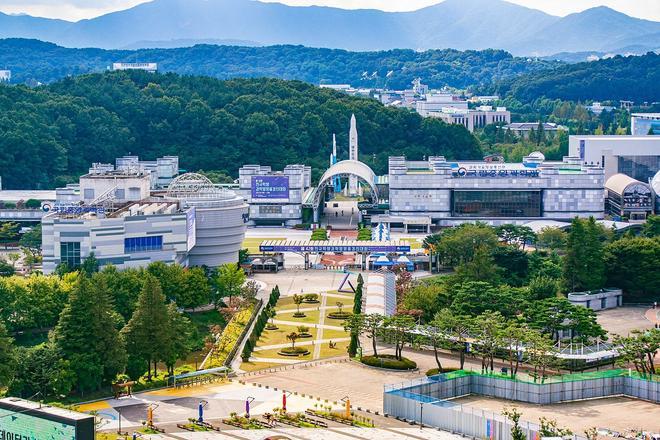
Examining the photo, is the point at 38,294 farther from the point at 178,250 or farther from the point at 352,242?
the point at 352,242

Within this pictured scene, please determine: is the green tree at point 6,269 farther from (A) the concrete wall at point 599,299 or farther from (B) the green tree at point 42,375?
(A) the concrete wall at point 599,299

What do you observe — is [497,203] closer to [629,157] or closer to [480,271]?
[629,157]

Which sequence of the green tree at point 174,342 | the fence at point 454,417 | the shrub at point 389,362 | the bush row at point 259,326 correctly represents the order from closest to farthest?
1. the fence at point 454,417
2. the green tree at point 174,342
3. the shrub at point 389,362
4. the bush row at point 259,326

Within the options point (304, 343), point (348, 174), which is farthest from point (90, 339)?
point (348, 174)

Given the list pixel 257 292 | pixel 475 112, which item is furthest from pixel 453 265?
pixel 475 112

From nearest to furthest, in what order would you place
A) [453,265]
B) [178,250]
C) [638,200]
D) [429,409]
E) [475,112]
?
[429,409], [178,250], [453,265], [638,200], [475,112]

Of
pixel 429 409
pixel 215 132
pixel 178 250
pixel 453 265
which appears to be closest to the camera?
pixel 429 409

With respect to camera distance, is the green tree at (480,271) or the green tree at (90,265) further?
the green tree at (480,271)

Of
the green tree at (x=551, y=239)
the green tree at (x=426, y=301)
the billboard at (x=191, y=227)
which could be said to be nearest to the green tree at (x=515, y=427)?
the green tree at (x=426, y=301)
